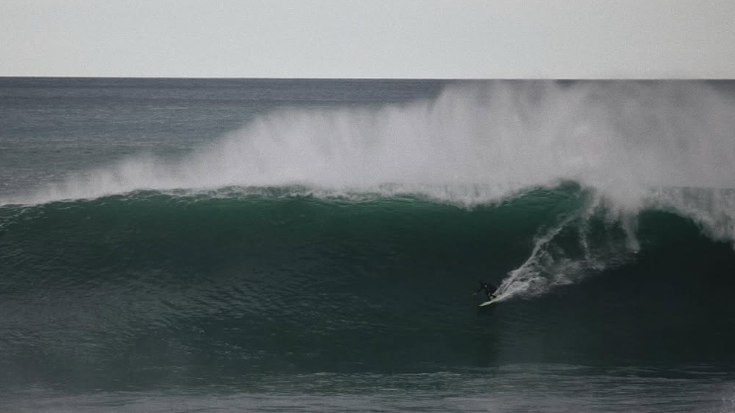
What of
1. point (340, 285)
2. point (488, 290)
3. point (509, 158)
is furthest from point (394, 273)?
point (509, 158)

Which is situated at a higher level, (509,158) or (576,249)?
(509,158)

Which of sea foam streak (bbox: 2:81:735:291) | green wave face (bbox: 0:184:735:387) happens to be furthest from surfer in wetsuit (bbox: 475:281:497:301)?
sea foam streak (bbox: 2:81:735:291)

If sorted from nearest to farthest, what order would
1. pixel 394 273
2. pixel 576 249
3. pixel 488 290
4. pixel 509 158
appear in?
pixel 488 290 → pixel 394 273 → pixel 576 249 → pixel 509 158

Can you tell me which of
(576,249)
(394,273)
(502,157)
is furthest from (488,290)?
(502,157)

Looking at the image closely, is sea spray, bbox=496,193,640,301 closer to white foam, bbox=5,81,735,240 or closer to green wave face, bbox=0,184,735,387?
green wave face, bbox=0,184,735,387

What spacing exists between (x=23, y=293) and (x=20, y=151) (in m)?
24.6

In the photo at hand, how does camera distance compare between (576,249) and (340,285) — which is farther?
(576,249)

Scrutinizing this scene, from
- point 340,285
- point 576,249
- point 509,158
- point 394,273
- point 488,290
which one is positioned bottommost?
point 488,290

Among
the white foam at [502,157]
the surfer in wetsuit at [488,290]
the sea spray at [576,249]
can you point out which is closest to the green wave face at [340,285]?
the sea spray at [576,249]

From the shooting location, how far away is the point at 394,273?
1321cm

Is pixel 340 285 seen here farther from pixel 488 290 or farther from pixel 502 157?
pixel 502 157

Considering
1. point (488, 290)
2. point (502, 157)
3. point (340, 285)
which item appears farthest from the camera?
point (502, 157)

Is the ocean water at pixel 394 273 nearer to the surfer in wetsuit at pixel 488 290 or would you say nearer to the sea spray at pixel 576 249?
the sea spray at pixel 576 249

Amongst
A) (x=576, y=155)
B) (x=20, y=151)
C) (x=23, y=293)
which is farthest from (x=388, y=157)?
(x=20, y=151)
